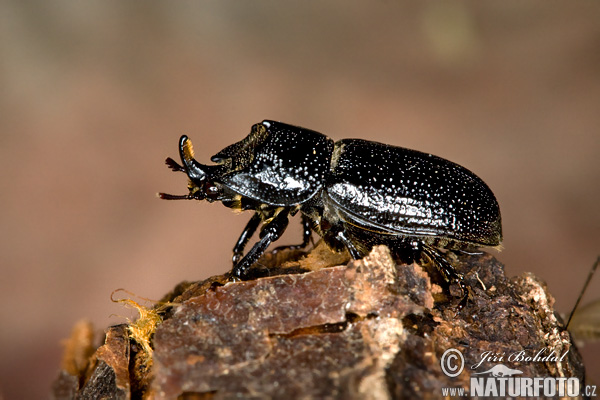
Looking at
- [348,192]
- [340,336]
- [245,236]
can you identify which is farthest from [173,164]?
[340,336]

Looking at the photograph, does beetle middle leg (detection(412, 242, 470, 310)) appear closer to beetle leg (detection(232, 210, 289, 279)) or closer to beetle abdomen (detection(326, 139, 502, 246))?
beetle abdomen (detection(326, 139, 502, 246))

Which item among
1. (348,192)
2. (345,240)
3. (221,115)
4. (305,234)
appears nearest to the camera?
(345,240)

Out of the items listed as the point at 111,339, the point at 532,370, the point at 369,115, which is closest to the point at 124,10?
the point at 369,115

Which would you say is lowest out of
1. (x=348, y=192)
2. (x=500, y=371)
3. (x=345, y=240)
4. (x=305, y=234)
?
(x=500, y=371)

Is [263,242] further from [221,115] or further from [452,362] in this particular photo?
[221,115]

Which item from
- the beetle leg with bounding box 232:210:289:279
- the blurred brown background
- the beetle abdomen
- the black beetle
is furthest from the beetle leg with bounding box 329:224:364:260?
the blurred brown background

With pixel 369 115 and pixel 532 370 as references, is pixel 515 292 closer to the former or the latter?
pixel 532 370

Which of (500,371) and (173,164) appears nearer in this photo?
(500,371)
